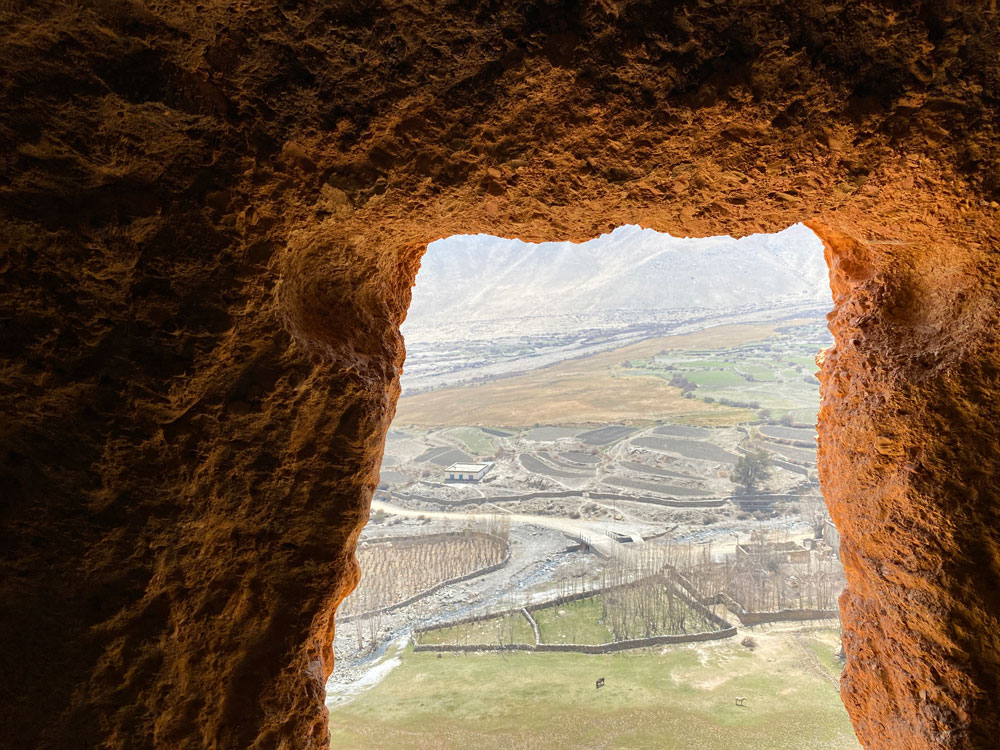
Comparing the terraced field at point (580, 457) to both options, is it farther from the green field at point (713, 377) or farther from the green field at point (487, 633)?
the green field at point (487, 633)

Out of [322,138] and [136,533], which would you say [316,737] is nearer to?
[136,533]

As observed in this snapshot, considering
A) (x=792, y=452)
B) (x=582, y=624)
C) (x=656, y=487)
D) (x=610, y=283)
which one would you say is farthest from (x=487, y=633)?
(x=610, y=283)

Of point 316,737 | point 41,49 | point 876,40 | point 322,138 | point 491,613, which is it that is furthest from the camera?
point 491,613

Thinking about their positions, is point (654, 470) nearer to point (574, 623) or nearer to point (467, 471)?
point (467, 471)

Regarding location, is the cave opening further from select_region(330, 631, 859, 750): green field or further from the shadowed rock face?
the shadowed rock face

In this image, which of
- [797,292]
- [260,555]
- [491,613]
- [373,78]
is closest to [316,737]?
[260,555]

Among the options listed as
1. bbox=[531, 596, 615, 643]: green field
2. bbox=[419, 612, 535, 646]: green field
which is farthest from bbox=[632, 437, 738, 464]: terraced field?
bbox=[419, 612, 535, 646]: green field
